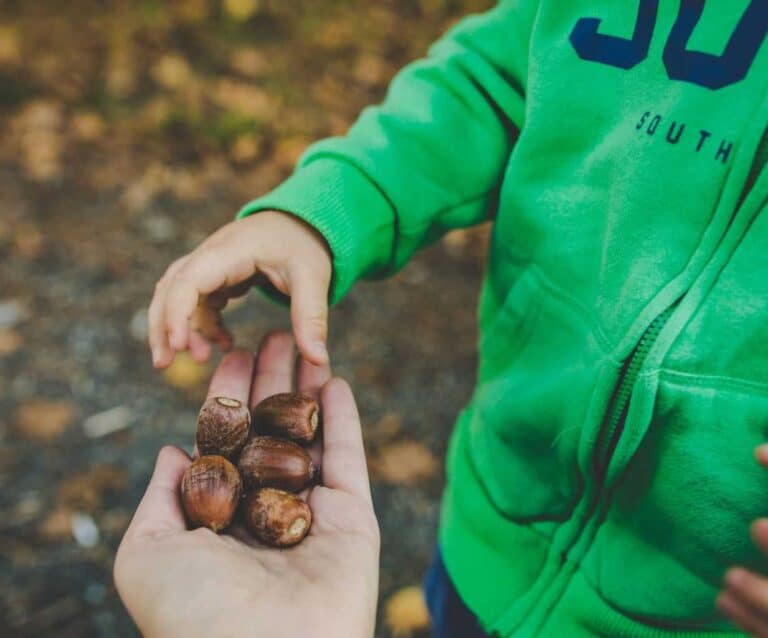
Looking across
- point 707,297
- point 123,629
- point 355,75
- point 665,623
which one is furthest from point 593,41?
point 355,75

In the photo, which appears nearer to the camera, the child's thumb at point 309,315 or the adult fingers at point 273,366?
the child's thumb at point 309,315

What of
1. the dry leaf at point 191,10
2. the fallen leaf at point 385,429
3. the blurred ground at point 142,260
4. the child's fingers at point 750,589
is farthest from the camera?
the dry leaf at point 191,10

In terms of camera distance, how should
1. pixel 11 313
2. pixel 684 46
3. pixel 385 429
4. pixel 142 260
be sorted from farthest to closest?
1. pixel 142 260
2. pixel 11 313
3. pixel 385 429
4. pixel 684 46

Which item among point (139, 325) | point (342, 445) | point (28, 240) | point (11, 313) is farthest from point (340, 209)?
point (28, 240)

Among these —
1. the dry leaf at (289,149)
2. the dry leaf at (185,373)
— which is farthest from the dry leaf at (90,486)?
the dry leaf at (289,149)

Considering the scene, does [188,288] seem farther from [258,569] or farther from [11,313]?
[11,313]

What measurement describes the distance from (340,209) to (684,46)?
627mm

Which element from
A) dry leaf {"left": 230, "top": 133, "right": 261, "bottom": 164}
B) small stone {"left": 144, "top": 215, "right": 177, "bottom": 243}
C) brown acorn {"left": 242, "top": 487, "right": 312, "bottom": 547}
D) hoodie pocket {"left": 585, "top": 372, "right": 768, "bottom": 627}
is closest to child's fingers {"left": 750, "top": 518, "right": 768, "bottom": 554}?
hoodie pocket {"left": 585, "top": 372, "right": 768, "bottom": 627}

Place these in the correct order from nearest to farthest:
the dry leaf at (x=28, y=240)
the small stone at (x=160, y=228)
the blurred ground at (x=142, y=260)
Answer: the blurred ground at (x=142, y=260), the dry leaf at (x=28, y=240), the small stone at (x=160, y=228)

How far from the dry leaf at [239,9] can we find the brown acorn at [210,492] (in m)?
4.16

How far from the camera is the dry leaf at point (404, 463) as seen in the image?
280 centimetres

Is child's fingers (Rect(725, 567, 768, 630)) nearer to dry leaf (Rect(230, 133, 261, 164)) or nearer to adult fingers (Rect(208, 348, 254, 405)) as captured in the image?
adult fingers (Rect(208, 348, 254, 405))

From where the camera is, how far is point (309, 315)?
1.27 meters

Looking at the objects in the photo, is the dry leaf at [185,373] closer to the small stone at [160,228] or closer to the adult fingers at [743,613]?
the small stone at [160,228]
